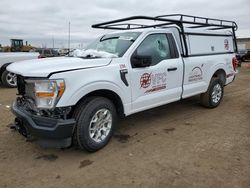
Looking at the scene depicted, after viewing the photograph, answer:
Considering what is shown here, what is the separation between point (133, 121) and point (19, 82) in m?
2.48

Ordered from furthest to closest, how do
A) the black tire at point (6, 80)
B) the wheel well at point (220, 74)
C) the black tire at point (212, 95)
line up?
the black tire at point (6, 80) < the wheel well at point (220, 74) < the black tire at point (212, 95)

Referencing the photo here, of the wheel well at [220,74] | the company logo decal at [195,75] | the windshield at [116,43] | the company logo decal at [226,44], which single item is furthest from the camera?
the company logo decal at [226,44]

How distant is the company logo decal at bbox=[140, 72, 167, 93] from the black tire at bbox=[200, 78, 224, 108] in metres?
1.95

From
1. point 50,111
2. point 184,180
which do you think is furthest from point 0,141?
point 184,180

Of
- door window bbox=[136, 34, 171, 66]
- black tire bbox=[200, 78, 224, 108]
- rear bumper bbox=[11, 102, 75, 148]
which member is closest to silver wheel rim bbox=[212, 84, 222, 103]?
black tire bbox=[200, 78, 224, 108]

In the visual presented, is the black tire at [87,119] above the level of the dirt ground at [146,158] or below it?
above

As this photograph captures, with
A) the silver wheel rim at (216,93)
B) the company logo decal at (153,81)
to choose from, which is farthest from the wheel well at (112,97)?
the silver wheel rim at (216,93)

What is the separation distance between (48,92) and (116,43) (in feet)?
6.02

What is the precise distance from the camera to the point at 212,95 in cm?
643

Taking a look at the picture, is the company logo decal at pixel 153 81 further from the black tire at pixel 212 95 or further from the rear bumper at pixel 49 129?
the black tire at pixel 212 95

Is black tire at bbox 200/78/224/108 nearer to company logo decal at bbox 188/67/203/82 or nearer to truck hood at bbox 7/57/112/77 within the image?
company logo decal at bbox 188/67/203/82

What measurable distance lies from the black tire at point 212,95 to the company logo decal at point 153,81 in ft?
6.40

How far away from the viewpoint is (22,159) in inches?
148

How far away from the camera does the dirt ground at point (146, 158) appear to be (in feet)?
10.4
